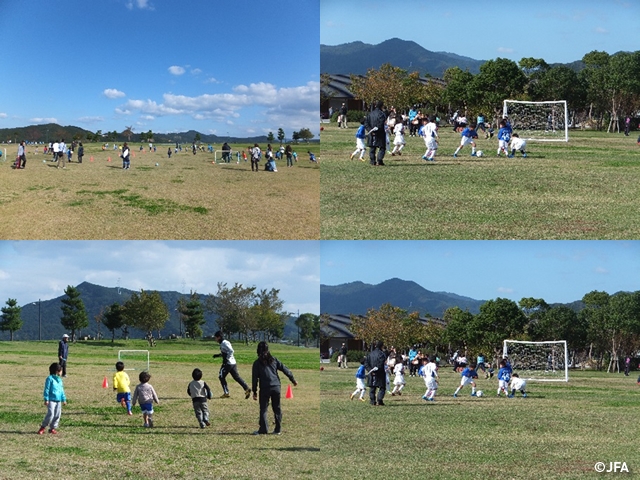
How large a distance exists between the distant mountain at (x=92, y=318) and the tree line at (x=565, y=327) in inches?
716

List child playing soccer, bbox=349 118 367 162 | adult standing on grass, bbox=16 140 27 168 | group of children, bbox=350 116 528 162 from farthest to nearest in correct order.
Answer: adult standing on grass, bbox=16 140 27 168 < group of children, bbox=350 116 528 162 < child playing soccer, bbox=349 118 367 162

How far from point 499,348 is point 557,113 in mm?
15785

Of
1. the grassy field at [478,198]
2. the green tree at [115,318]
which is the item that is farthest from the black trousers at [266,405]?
the green tree at [115,318]

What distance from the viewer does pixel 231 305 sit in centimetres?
7819

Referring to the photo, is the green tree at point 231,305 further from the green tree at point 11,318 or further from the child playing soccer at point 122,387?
the child playing soccer at point 122,387

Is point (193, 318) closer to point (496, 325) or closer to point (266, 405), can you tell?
point (496, 325)

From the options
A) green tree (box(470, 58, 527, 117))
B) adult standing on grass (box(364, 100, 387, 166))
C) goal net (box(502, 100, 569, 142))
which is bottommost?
adult standing on grass (box(364, 100, 387, 166))

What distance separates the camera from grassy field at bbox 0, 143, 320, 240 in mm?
26906

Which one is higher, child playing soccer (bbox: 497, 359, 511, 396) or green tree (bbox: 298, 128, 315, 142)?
green tree (bbox: 298, 128, 315, 142)

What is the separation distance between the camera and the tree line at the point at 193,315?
2456 inches

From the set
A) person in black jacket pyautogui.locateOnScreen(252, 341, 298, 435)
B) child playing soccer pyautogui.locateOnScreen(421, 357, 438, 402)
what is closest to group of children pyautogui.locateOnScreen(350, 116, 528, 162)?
child playing soccer pyautogui.locateOnScreen(421, 357, 438, 402)

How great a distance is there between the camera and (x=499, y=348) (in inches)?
2009

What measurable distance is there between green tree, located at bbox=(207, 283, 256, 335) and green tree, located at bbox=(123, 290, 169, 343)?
798 cm

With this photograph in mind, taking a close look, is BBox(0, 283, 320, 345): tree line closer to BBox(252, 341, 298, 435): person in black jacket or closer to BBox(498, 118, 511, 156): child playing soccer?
BBox(498, 118, 511, 156): child playing soccer
